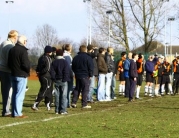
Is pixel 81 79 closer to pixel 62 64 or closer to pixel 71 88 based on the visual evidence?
pixel 71 88

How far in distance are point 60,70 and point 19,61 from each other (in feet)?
6.29

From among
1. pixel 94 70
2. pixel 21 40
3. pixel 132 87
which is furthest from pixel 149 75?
pixel 21 40

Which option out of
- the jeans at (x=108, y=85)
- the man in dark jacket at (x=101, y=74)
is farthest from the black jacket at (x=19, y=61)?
the jeans at (x=108, y=85)

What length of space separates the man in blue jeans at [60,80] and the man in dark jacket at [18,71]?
5.16 feet

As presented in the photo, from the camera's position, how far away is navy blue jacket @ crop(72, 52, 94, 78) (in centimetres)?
1905

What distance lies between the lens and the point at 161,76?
96.2 ft

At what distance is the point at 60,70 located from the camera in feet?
55.2

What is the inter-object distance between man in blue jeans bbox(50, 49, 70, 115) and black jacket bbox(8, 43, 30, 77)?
1655 millimetres

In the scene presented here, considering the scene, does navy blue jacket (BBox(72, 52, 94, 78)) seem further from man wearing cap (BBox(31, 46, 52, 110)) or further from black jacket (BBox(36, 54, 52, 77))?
black jacket (BBox(36, 54, 52, 77))

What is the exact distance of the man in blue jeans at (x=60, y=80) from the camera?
16.6 m

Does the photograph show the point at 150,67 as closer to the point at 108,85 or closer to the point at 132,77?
the point at 108,85

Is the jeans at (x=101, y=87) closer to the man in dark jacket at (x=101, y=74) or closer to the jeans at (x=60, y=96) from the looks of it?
the man in dark jacket at (x=101, y=74)

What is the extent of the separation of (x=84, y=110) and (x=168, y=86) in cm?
1313

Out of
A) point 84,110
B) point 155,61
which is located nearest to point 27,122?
point 84,110
